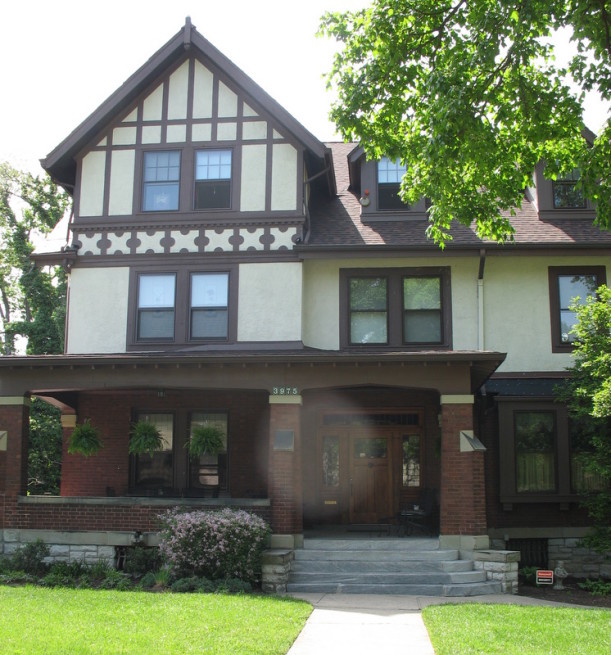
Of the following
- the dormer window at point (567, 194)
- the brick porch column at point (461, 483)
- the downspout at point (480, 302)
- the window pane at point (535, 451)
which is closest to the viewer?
the brick porch column at point (461, 483)

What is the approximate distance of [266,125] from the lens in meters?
18.5

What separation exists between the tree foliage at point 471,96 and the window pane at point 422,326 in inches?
157

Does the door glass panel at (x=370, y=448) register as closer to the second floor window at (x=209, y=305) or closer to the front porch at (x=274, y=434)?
the front porch at (x=274, y=434)

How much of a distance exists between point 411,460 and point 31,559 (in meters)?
8.28

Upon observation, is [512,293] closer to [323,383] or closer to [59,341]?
[323,383]

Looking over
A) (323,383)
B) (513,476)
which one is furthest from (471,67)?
(513,476)

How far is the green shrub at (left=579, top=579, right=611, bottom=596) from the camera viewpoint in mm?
14575

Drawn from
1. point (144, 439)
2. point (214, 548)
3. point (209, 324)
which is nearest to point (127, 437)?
point (144, 439)

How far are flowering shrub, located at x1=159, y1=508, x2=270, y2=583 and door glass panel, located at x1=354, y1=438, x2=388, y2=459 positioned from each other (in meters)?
5.04

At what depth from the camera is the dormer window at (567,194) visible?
747 inches

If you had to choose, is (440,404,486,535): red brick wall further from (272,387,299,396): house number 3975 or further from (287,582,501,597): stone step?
(272,387,299,396): house number 3975

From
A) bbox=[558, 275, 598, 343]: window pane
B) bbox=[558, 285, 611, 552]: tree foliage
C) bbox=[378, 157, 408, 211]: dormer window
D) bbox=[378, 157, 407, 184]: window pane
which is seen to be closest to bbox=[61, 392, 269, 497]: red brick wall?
bbox=[378, 157, 408, 211]: dormer window

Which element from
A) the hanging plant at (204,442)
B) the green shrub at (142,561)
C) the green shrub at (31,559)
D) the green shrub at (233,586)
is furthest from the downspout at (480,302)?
the green shrub at (31,559)

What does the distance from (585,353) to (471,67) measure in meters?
6.92
